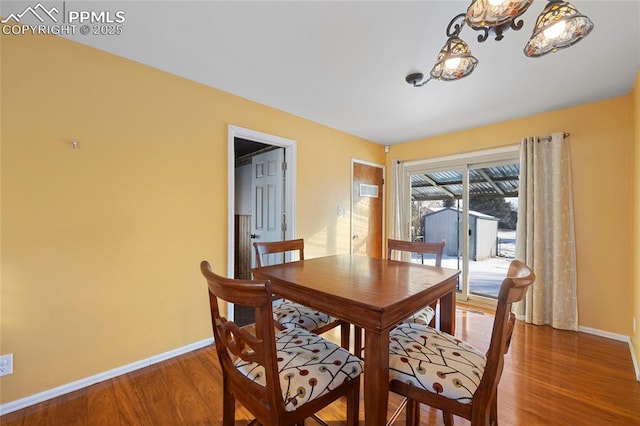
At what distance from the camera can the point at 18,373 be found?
158 centimetres

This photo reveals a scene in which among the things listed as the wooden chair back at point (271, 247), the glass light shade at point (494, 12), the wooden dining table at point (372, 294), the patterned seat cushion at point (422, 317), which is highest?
the glass light shade at point (494, 12)

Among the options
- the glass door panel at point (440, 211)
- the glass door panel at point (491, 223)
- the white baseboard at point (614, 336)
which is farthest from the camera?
the glass door panel at point (440, 211)

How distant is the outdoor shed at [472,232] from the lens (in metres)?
3.49

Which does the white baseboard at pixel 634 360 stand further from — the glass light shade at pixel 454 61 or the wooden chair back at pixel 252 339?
the wooden chair back at pixel 252 339

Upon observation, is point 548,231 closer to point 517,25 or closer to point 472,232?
point 472,232

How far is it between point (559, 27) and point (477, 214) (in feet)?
9.04

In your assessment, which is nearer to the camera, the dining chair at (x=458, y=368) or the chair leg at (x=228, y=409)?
the dining chair at (x=458, y=368)

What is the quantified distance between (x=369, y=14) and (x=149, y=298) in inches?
100

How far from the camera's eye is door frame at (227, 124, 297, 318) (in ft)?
8.18

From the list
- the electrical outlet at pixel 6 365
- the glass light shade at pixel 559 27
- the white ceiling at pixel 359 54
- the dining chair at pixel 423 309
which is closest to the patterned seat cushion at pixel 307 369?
the dining chair at pixel 423 309

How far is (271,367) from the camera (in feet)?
2.86

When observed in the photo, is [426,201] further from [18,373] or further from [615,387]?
[18,373]

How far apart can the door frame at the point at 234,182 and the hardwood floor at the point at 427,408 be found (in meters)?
0.76

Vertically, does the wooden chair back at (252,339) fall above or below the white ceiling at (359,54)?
below
